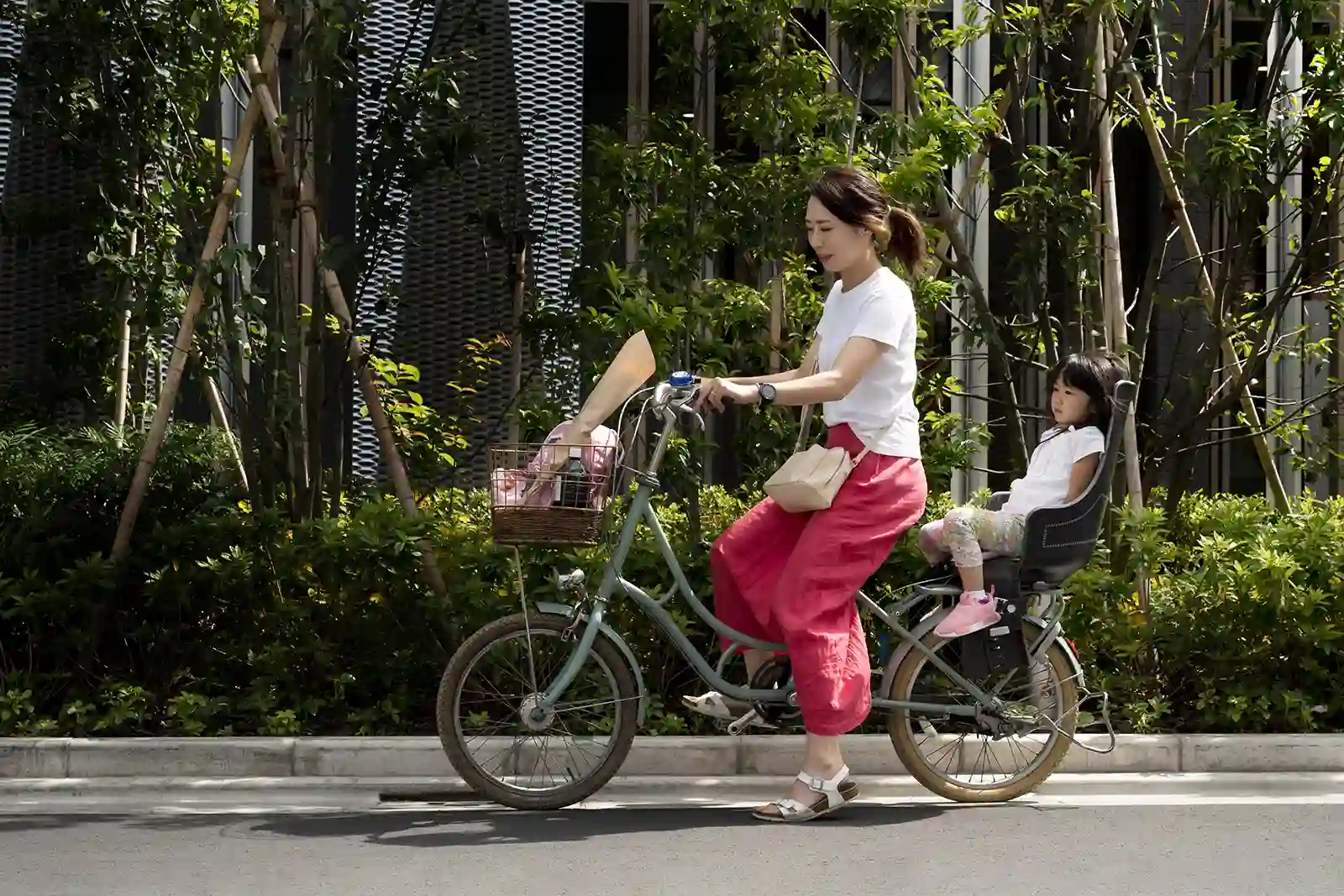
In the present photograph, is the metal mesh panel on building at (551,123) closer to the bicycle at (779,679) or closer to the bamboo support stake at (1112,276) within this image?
the bamboo support stake at (1112,276)

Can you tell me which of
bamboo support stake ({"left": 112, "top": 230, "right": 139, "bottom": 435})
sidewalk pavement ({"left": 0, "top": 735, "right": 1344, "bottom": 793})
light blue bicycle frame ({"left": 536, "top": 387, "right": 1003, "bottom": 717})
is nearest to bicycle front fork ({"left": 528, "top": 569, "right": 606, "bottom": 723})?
light blue bicycle frame ({"left": 536, "top": 387, "right": 1003, "bottom": 717})

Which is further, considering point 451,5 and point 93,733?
point 451,5

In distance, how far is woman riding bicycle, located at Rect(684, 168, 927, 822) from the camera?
594 cm

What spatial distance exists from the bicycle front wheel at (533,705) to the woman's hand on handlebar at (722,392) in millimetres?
923

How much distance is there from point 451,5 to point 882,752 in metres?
3.96

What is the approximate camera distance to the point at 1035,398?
42.7 feet

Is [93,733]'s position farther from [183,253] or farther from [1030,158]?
[1030,158]

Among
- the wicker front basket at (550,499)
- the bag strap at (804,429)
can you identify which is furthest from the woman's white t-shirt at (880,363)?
the bag strap at (804,429)

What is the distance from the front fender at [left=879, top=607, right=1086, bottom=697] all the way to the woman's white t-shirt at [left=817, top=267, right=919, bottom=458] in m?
0.60

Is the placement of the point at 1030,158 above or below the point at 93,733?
above

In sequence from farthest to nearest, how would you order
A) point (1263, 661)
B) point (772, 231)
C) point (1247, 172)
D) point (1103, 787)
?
1. point (1247, 172)
2. point (772, 231)
3. point (1263, 661)
4. point (1103, 787)

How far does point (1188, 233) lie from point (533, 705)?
4422 mm

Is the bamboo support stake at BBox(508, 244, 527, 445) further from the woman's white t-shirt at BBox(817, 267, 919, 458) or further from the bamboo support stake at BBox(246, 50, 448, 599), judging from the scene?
the woman's white t-shirt at BBox(817, 267, 919, 458)

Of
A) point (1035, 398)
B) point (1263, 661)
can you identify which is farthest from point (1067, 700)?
point (1035, 398)
